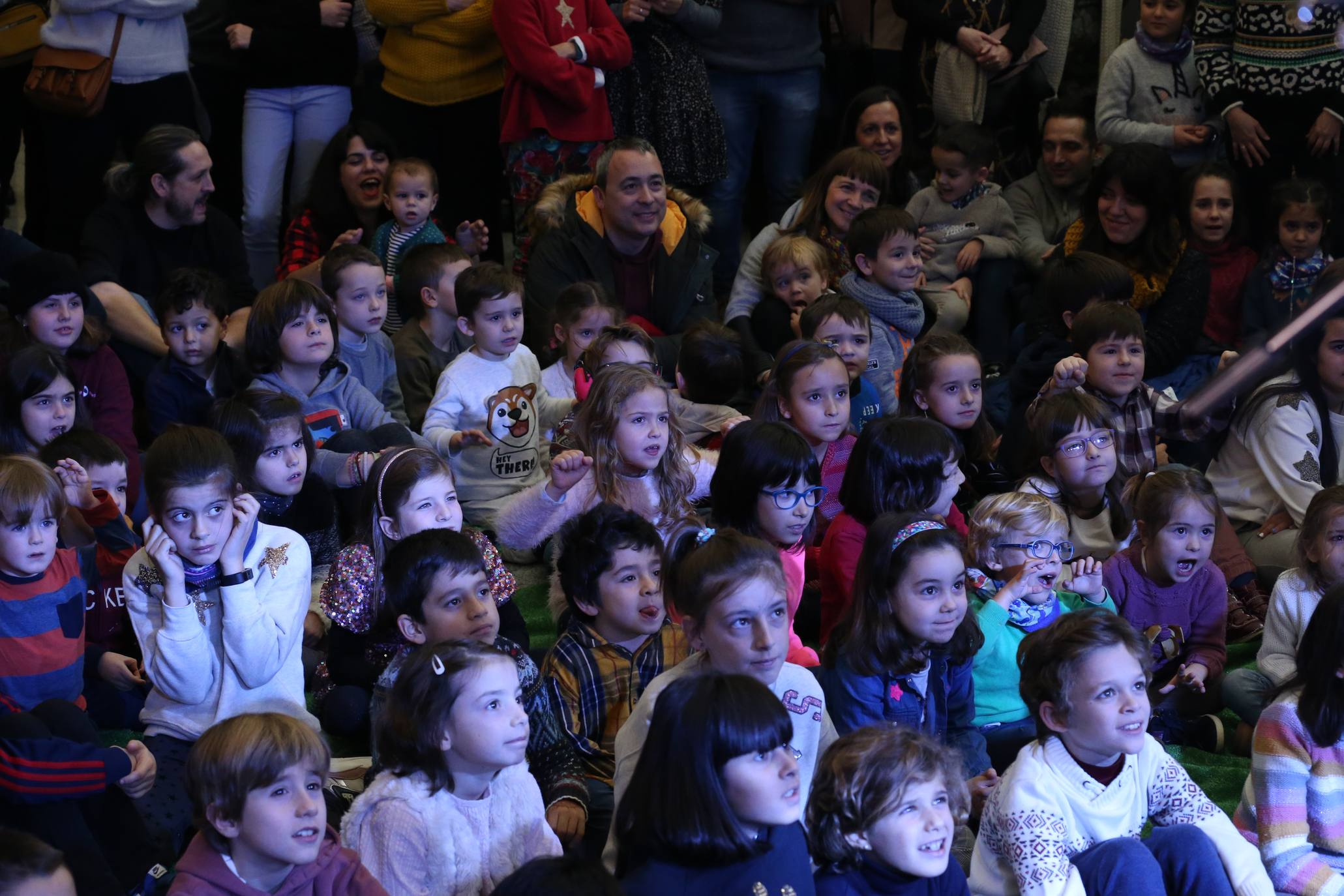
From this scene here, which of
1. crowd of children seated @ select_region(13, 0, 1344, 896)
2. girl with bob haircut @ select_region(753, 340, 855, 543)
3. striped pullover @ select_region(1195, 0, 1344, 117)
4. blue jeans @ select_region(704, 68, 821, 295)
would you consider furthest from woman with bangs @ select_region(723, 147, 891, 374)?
striped pullover @ select_region(1195, 0, 1344, 117)

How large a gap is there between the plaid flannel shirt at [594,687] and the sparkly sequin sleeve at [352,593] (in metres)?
0.43

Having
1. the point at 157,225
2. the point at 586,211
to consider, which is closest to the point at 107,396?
the point at 157,225

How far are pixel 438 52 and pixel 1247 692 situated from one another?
3.60 m

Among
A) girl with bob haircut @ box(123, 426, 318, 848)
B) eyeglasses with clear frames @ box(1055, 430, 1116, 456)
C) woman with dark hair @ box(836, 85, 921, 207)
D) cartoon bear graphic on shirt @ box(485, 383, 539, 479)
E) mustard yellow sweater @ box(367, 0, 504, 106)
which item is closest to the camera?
girl with bob haircut @ box(123, 426, 318, 848)

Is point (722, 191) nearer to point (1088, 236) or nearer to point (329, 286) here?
point (1088, 236)

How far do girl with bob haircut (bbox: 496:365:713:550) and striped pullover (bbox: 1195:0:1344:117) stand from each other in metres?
2.93

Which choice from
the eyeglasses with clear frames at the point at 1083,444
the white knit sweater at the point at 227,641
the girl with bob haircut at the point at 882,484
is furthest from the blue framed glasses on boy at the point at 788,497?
the white knit sweater at the point at 227,641

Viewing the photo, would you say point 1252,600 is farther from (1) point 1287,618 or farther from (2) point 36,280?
(2) point 36,280

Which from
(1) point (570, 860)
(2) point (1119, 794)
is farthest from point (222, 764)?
(2) point (1119, 794)

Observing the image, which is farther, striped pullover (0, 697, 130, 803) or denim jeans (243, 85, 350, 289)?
denim jeans (243, 85, 350, 289)

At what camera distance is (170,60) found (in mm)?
5473

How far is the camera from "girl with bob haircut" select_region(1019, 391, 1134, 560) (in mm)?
4020

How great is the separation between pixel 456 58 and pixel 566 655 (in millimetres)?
3243

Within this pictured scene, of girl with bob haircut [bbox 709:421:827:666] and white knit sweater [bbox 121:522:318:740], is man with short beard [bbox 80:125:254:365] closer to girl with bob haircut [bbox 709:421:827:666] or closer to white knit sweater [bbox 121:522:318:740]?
white knit sweater [bbox 121:522:318:740]
